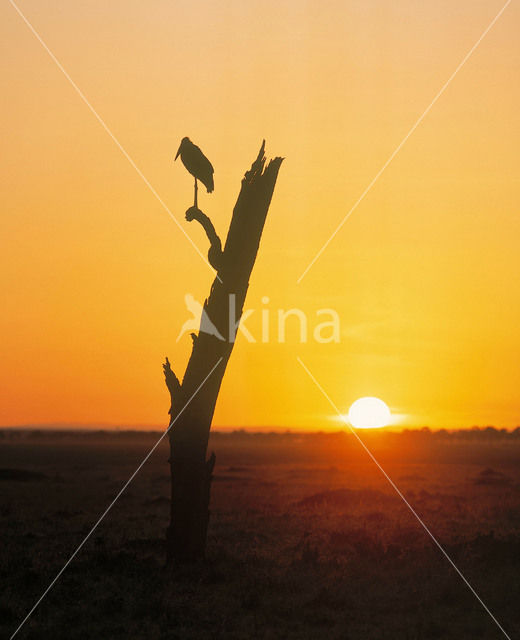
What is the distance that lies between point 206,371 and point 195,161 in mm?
4286

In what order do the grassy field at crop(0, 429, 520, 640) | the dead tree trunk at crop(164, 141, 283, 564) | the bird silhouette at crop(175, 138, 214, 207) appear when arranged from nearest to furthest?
the grassy field at crop(0, 429, 520, 640) < the dead tree trunk at crop(164, 141, 283, 564) < the bird silhouette at crop(175, 138, 214, 207)

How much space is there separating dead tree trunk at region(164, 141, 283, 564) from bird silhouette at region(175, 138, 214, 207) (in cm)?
106

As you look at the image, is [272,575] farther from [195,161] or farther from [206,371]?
[195,161]

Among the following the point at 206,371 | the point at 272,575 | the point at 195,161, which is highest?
the point at 195,161

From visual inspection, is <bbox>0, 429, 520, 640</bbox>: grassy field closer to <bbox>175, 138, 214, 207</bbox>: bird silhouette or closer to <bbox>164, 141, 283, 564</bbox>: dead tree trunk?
<bbox>164, 141, 283, 564</bbox>: dead tree trunk

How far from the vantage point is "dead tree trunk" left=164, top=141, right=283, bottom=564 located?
1644cm

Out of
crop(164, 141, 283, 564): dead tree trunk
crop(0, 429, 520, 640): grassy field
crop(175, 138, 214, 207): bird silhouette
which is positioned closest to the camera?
crop(0, 429, 520, 640): grassy field

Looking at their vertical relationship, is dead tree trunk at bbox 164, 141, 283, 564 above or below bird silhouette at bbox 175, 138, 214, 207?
below

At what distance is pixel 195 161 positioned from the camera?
17203 millimetres

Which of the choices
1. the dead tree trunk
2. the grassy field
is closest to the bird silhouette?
the dead tree trunk

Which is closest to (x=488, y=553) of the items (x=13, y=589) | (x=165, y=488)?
(x=13, y=589)

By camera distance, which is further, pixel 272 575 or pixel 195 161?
pixel 195 161

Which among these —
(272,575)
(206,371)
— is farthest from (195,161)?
(272,575)

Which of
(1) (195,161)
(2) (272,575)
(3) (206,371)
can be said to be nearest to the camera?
(2) (272,575)
